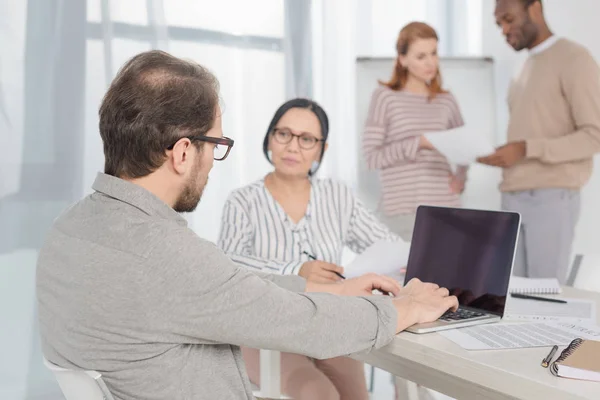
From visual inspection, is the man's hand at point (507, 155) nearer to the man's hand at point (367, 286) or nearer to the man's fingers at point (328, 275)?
the man's fingers at point (328, 275)

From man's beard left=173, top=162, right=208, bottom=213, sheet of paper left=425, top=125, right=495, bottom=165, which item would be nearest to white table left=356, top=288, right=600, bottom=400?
man's beard left=173, top=162, right=208, bottom=213

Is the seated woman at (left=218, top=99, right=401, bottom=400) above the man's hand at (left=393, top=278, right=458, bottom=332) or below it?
above

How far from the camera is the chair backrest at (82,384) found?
1069 millimetres

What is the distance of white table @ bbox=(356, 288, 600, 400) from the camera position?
112 centimetres

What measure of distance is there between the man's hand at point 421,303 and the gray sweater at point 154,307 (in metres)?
0.23

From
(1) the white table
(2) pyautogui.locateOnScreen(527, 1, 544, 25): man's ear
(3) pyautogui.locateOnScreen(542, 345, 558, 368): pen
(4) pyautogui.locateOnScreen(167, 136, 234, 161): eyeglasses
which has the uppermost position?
(2) pyautogui.locateOnScreen(527, 1, 544, 25): man's ear

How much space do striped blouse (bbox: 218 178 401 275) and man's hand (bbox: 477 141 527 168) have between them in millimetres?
1296

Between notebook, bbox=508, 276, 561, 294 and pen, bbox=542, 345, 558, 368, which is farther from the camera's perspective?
notebook, bbox=508, 276, 561, 294

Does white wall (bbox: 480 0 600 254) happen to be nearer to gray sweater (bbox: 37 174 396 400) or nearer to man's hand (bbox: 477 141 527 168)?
man's hand (bbox: 477 141 527 168)

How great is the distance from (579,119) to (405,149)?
2.57ft

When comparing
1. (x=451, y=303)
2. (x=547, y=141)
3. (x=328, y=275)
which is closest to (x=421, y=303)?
(x=451, y=303)

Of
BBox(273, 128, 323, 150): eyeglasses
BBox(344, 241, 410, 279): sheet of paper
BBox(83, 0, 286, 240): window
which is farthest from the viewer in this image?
BBox(83, 0, 286, 240): window

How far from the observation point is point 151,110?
1.17 m

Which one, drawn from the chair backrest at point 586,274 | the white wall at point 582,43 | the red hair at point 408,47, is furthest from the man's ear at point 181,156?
the white wall at point 582,43
